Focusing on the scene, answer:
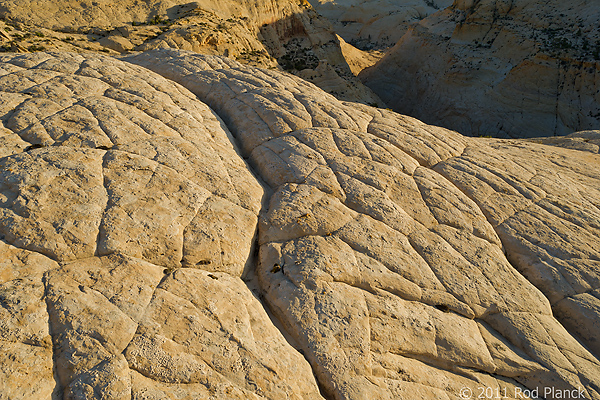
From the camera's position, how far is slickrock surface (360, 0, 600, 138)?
2198cm

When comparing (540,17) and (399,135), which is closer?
→ (399,135)

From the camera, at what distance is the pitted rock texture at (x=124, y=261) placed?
384cm

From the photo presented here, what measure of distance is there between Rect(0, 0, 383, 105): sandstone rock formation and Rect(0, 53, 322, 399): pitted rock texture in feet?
47.3

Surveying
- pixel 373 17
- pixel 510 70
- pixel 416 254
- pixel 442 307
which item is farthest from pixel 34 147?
pixel 373 17

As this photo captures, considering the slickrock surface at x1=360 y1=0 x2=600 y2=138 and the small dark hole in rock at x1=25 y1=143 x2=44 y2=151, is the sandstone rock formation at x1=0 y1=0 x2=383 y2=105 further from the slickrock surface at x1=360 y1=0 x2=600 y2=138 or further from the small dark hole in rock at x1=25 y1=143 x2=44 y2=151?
the small dark hole in rock at x1=25 y1=143 x2=44 y2=151

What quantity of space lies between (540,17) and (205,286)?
3036cm

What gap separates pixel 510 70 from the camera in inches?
942

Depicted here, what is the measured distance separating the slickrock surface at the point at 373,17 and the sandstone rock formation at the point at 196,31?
62.0 ft

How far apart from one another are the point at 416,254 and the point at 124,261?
15.7ft

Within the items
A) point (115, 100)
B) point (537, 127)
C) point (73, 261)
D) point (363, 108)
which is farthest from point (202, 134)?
point (537, 127)

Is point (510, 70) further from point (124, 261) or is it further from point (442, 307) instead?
point (124, 261)

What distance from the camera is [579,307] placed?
6066mm

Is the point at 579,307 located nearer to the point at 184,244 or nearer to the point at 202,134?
the point at 184,244

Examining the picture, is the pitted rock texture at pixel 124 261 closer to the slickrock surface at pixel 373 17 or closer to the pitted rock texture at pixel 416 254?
the pitted rock texture at pixel 416 254
